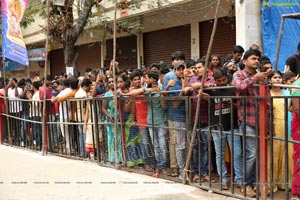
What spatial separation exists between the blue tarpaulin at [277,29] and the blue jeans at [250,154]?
157 inches

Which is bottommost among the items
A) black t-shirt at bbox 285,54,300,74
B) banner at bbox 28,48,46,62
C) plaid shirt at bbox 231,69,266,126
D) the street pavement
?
the street pavement

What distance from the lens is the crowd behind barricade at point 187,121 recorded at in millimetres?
5078

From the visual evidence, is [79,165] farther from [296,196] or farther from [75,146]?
[296,196]

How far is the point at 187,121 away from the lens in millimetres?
A: 5875

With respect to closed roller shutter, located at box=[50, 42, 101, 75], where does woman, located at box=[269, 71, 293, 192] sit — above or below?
below

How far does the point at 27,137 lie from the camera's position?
33.6 ft

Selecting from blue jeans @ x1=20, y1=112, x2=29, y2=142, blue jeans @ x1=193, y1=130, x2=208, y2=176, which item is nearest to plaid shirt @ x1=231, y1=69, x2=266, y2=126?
blue jeans @ x1=193, y1=130, x2=208, y2=176

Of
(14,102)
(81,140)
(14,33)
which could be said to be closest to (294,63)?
(81,140)

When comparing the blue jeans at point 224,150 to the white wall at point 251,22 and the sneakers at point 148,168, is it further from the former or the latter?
the white wall at point 251,22

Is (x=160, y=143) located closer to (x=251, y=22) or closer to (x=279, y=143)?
(x=279, y=143)

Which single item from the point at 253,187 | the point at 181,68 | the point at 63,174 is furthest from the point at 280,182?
the point at 63,174

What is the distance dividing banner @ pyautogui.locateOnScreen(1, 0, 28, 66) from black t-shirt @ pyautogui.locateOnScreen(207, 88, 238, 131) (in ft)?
17.1

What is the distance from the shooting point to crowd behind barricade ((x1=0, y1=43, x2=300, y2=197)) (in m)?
5.08

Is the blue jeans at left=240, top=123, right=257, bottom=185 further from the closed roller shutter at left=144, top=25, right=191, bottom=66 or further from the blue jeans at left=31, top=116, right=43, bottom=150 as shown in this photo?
the closed roller shutter at left=144, top=25, right=191, bottom=66
